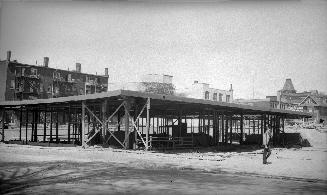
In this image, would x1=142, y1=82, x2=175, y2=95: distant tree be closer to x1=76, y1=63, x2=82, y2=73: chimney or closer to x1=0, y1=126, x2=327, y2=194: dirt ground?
x1=76, y1=63, x2=82, y2=73: chimney

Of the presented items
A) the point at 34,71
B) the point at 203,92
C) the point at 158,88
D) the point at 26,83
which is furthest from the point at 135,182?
the point at 158,88

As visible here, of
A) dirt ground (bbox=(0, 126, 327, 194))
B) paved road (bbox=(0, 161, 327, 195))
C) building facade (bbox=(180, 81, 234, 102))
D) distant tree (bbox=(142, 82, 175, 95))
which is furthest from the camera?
distant tree (bbox=(142, 82, 175, 95))

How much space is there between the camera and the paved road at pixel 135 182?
342 inches

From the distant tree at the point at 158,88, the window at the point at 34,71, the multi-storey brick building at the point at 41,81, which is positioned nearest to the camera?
the multi-storey brick building at the point at 41,81

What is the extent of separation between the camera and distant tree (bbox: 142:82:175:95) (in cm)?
7425

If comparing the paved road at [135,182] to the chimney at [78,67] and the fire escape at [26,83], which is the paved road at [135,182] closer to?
the fire escape at [26,83]

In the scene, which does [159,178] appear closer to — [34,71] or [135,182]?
[135,182]

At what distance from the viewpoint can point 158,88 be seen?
74.6 metres

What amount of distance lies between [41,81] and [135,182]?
6033 cm

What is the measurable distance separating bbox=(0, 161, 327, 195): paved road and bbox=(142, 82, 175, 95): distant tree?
61230mm

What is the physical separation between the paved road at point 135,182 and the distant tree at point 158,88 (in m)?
61.2

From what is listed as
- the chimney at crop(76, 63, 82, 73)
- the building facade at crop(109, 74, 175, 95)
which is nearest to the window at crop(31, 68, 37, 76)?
the chimney at crop(76, 63, 82, 73)

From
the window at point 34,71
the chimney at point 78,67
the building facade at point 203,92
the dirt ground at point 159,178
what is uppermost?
the chimney at point 78,67

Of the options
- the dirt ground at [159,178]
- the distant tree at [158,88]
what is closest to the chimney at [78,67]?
the distant tree at [158,88]
